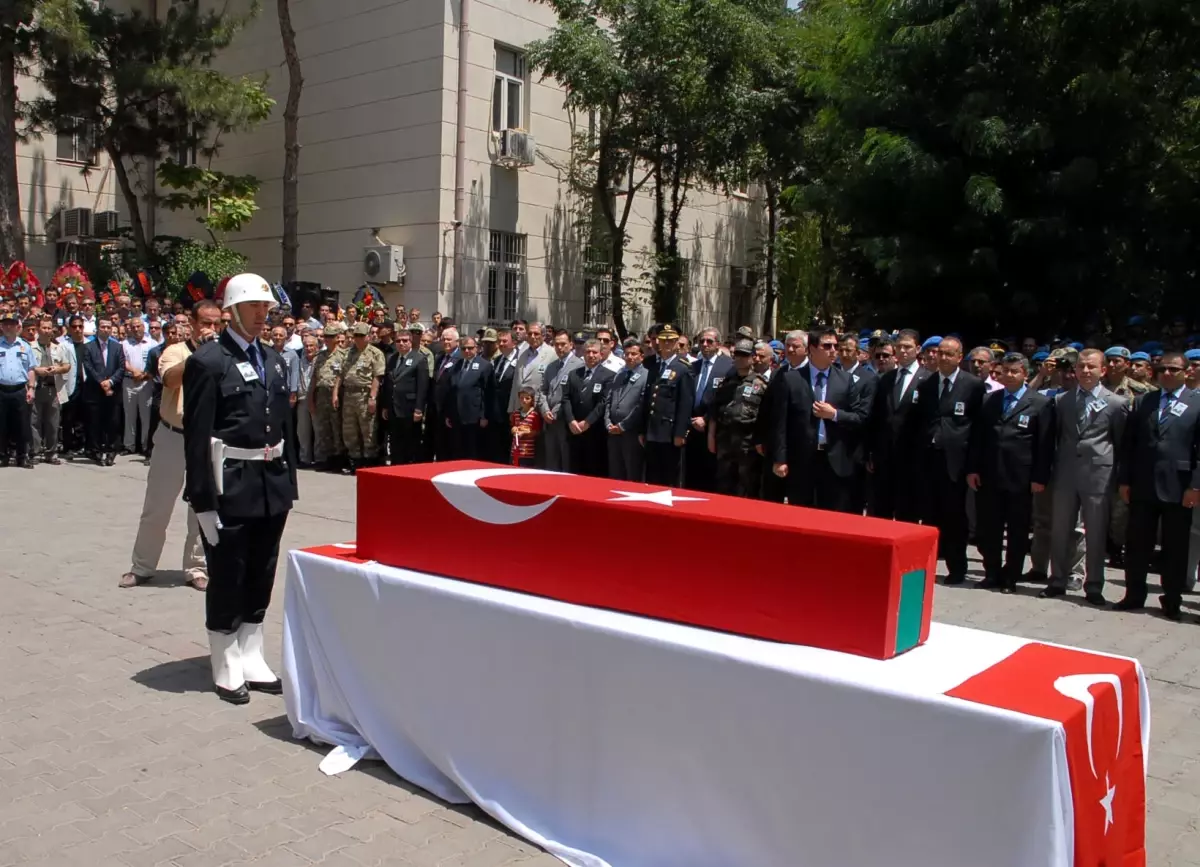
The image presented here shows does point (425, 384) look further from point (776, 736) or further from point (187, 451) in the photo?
point (776, 736)

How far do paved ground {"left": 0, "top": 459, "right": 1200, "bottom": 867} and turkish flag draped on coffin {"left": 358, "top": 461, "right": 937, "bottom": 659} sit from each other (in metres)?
0.99

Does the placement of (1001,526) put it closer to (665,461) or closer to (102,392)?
(665,461)

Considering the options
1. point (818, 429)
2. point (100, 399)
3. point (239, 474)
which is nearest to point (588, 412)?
point (818, 429)

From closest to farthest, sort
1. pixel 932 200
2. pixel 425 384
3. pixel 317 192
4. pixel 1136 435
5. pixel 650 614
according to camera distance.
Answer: pixel 650 614 → pixel 1136 435 → pixel 425 384 → pixel 932 200 → pixel 317 192

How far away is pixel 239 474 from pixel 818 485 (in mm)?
5391

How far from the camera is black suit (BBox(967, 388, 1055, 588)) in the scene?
27.7ft

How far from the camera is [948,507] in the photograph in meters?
8.67

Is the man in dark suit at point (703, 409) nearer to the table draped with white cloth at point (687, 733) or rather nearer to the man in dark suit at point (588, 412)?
the man in dark suit at point (588, 412)

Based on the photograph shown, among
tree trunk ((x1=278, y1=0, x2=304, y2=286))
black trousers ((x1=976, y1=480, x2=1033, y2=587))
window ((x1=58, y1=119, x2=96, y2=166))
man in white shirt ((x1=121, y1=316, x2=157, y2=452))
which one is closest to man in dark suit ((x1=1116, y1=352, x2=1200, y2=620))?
black trousers ((x1=976, y1=480, x2=1033, y2=587))

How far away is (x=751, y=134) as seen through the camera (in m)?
21.3

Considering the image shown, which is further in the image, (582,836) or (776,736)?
(582,836)

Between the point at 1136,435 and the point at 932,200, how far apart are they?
825 cm

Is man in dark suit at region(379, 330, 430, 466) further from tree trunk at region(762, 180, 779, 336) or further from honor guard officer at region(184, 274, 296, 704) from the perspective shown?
tree trunk at region(762, 180, 779, 336)

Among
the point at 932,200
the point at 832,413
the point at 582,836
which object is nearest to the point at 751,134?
the point at 932,200
